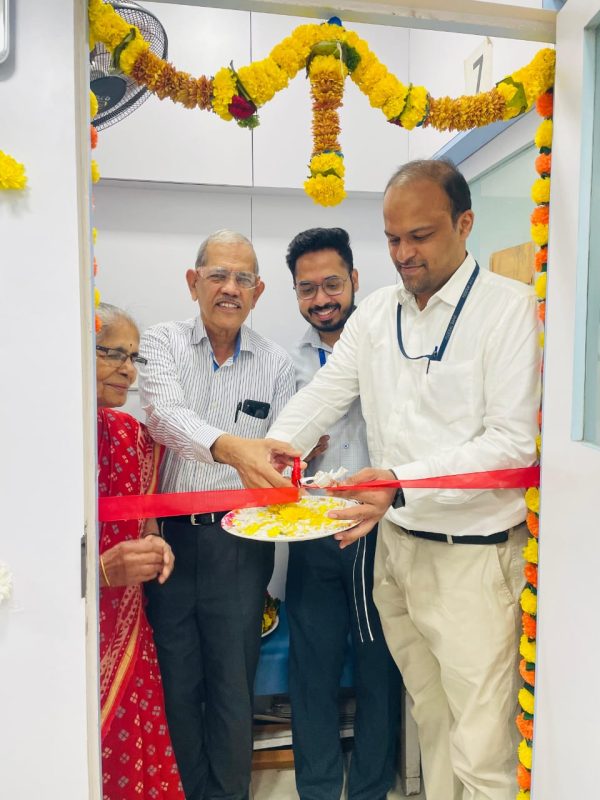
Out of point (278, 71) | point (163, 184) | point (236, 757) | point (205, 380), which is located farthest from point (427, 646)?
point (163, 184)

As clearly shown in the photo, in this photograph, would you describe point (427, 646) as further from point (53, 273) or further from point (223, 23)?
point (223, 23)

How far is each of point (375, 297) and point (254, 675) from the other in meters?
1.16

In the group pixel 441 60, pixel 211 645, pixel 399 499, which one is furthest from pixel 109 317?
pixel 441 60

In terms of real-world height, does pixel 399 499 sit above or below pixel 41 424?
below

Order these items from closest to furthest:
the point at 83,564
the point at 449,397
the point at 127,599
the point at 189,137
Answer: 1. the point at 83,564
2. the point at 449,397
3. the point at 127,599
4. the point at 189,137

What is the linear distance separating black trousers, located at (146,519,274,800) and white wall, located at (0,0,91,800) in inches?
22.0

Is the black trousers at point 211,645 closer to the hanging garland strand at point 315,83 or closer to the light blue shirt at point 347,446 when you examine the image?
the light blue shirt at point 347,446

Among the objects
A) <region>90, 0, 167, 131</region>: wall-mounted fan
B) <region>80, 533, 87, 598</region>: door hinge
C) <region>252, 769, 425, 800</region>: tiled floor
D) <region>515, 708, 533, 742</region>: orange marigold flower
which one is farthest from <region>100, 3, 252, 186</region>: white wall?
<region>252, 769, 425, 800</region>: tiled floor

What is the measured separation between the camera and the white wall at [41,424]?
102 cm

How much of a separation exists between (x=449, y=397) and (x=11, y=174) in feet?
3.35

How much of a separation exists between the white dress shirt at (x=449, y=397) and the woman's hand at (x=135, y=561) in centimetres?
41

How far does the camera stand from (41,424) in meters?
1.08

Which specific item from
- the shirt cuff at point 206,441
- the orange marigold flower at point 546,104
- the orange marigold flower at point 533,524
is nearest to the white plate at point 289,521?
the shirt cuff at point 206,441

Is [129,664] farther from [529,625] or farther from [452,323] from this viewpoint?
[452,323]
